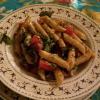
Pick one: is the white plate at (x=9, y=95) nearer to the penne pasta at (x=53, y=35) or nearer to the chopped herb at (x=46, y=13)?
the penne pasta at (x=53, y=35)

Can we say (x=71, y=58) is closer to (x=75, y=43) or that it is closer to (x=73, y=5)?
(x=75, y=43)

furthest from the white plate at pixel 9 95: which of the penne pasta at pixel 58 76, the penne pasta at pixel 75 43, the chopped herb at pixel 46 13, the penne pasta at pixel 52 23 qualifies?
the chopped herb at pixel 46 13

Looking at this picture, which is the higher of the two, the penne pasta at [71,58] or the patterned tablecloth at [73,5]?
the patterned tablecloth at [73,5]

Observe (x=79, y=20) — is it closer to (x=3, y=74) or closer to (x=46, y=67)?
(x=46, y=67)

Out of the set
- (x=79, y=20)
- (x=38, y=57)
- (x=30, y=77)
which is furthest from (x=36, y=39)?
(x=79, y=20)

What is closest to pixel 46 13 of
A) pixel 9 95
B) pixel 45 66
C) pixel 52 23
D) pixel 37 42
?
pixel 52 23

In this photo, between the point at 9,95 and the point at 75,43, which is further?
the point at 75,43

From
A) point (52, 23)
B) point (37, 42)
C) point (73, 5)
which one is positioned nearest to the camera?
point (37, 42)

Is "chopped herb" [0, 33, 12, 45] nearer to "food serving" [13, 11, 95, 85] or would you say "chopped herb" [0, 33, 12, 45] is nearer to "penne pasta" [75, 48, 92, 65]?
"food serving" [13, 11, 95, 85]

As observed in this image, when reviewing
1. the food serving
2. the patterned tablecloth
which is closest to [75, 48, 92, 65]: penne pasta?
the food serving
